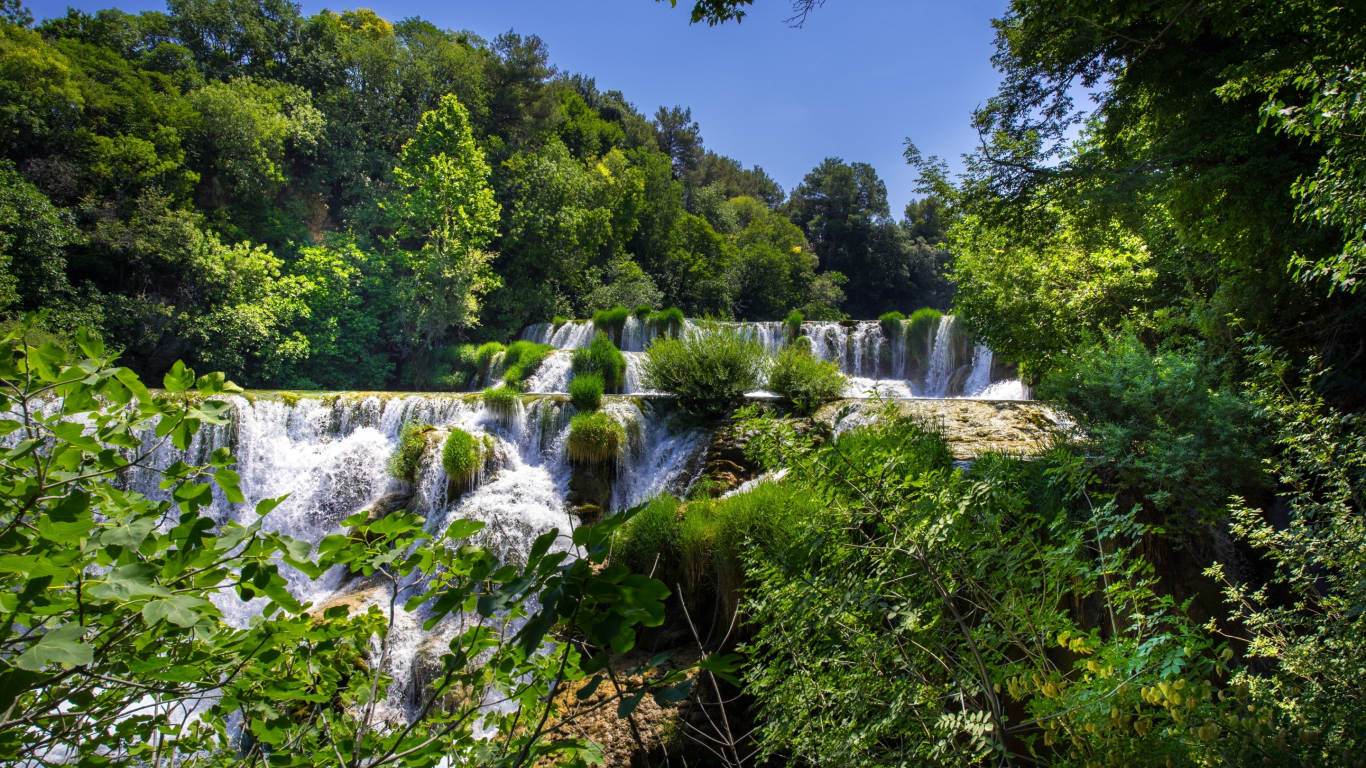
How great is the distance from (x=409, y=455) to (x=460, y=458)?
0.89m

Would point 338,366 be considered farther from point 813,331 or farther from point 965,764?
point 965,764

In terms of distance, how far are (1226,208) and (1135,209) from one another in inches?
27.3

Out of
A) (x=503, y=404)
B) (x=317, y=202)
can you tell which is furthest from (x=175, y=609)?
(x=317, y=202)

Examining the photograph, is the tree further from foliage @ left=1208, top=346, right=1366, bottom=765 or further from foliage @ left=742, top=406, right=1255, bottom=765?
foliage @ left=1208, top=346, right=1366, bottom=765

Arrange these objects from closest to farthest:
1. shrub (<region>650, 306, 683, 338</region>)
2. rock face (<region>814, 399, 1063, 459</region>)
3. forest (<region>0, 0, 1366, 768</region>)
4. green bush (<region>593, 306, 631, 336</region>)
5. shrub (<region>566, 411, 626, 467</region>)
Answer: forest (<region>0, 0, 1366, 768</region>), rock face (<region>814, 399, 1063, 459</region>), shrub (<region>566, 411, 626, 467</region>), shrub (<region>650, 306, 683, 338</region>), green bush (<region>593, 306, 631, 336</region>)

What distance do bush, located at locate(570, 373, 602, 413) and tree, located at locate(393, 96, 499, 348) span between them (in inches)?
411

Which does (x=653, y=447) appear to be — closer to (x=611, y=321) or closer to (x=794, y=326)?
(x=794, y=326)

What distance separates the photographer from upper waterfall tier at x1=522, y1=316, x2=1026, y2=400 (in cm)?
1220

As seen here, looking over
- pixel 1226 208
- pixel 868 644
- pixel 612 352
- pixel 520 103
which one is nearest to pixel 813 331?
pixel 612 352

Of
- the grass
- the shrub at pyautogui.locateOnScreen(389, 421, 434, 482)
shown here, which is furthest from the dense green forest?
the grass

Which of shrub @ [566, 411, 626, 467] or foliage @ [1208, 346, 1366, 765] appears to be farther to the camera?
shrub @ [566, 411, 626, 467]

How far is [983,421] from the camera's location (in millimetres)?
6699

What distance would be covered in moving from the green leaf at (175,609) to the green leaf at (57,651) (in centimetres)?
5

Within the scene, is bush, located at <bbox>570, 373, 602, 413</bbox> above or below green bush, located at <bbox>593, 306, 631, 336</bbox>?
below
